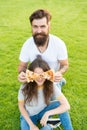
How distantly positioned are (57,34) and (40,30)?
3.54 m

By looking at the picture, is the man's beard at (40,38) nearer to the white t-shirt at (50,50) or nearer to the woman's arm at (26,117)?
the white t-shirt at (50,50)

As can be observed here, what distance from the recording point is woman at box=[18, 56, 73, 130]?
3418mm

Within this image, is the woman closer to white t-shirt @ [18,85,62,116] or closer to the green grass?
white t-shirt @ [18,85,62,116]

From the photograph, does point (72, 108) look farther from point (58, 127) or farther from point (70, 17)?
point (70, 17)

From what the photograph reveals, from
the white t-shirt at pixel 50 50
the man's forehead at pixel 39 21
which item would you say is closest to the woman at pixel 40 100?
the white t-shirt at pixel 50 50

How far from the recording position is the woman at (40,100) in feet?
11.2

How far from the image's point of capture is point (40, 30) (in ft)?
12.1

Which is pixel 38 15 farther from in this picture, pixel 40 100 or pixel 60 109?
pixel 60 109

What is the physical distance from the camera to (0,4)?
33.0ft

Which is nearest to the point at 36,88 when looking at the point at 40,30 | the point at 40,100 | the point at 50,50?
the point at 40,100

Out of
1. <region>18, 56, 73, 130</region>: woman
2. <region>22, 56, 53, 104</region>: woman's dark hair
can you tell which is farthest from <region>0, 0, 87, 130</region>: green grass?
<region>22, 56, 53, 104</region>: woman's dark hair

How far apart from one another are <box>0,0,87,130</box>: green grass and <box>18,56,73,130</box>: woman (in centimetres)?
46

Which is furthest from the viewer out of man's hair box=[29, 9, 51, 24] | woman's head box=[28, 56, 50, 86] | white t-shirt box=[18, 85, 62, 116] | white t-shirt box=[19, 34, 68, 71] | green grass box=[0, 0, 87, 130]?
green grass box=[0, 0, 87, 130]

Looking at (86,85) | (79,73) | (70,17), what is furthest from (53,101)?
(70,17)
